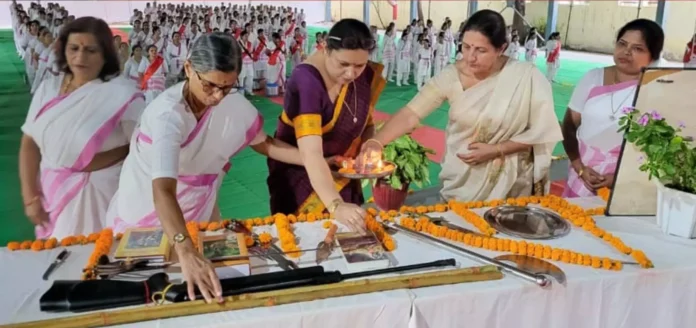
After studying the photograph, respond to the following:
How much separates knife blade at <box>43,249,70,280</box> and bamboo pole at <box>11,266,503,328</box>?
0.26 m

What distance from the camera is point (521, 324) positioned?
146 centimetres

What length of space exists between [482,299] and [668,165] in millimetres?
717

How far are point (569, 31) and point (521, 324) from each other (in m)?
17.0

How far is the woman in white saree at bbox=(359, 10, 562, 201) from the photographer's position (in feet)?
6.95

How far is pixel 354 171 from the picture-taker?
2.02 m

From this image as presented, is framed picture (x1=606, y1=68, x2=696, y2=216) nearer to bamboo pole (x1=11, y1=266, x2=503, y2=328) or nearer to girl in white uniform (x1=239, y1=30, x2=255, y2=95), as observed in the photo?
bamboo pole (x1=11, y1=266, x2=503, y2=328)

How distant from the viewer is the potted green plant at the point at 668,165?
1.66 metres

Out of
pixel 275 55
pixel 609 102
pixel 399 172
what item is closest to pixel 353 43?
pixel 399 172

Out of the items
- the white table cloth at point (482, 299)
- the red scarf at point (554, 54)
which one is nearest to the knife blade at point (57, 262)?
the white table cloth at point (482, 299)

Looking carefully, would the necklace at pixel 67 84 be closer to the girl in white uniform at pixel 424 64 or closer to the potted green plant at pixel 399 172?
the potted green plant at pixel 399 172

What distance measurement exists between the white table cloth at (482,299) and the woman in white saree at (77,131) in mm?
606

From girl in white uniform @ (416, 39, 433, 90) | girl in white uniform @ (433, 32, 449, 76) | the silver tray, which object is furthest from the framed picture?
girl in white uniform @ (433, 32, 449, 76)

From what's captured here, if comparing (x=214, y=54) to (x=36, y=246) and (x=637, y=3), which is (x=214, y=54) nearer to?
(x=36, y=246)

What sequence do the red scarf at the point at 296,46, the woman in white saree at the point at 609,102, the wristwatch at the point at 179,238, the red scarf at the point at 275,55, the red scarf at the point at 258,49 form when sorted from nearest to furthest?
the wristwatch at the point at 179,238 < the woman in white saree at the point at 609,102 < the red scarf at the point at 275,55 < the red scarf at the point at 258,49 < the red scarf at the point at 296,46
